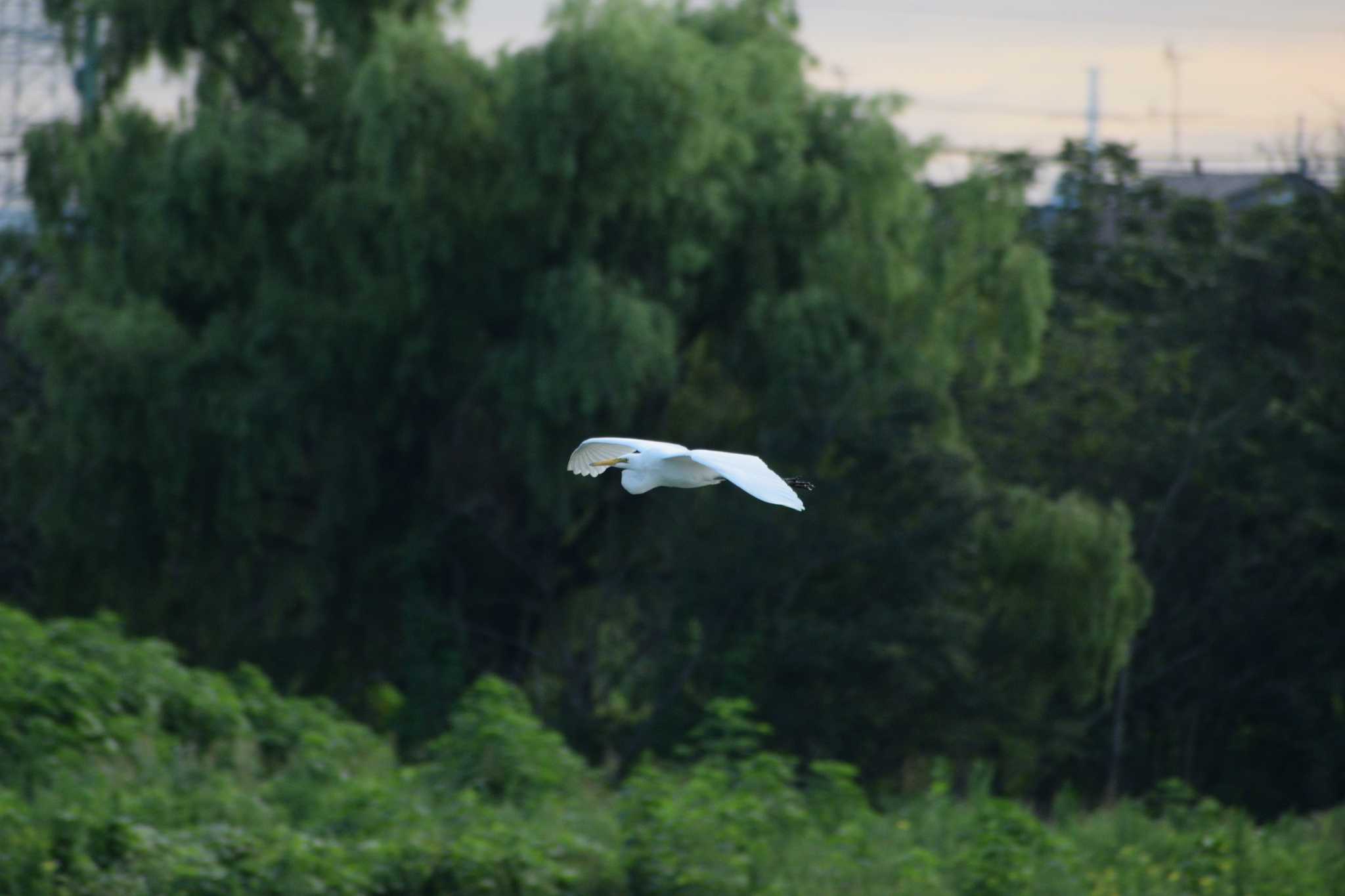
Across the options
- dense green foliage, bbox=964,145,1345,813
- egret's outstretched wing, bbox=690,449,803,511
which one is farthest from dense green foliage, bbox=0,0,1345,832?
egret's outstretched wing, bbox=690,449,803,511

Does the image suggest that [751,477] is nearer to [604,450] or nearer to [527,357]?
[604,450]

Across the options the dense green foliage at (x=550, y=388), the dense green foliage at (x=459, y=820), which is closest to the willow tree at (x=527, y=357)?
the dense green foliage at (x=550, y=388)

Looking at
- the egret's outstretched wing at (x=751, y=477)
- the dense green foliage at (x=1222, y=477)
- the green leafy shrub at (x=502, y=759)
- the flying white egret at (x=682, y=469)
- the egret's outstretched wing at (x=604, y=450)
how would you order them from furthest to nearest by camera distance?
1. the dense green foliage at (x=1222, y=477)
2. the green leafy shrub at (x=502, y=759)
3. the egret's outstretched wing at (x=604, y=450)
4. the flying white egret at (x=682, y=469)
5. the egret's outstretched wing at (x=751, y=477)

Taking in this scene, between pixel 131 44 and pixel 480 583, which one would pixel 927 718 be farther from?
pixel 131 44

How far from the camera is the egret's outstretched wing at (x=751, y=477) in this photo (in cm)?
452

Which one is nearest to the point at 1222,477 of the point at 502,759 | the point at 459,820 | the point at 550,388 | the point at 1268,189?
the point at 1268,189

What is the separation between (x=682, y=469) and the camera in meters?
5.25

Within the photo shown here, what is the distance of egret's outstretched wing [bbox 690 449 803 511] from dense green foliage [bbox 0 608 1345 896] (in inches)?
152

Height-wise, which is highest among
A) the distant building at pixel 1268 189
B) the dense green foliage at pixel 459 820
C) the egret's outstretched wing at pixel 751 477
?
the distant building at pixel 1268 189

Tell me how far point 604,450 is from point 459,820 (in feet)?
12.1

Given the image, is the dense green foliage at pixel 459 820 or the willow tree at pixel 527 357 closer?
the dense green foliage at pixel 459 820

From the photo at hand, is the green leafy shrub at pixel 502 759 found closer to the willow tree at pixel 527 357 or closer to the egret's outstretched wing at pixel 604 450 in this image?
the willow tree at pixel 527 357

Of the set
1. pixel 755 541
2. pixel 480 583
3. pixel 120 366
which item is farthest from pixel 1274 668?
pixel 120 366

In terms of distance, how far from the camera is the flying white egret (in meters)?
4.64
